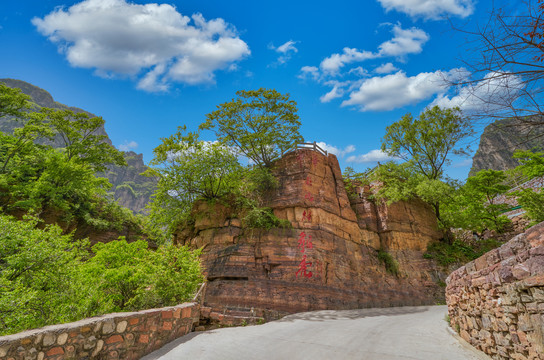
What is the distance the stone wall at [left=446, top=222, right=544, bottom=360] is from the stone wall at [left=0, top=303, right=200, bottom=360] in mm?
7178

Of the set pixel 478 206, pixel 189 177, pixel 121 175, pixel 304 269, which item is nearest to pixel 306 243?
pixel 304 269

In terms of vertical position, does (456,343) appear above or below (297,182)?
below

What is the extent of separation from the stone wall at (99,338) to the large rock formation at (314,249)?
22.5 ft

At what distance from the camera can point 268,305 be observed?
14492 mm

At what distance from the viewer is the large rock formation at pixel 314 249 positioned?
49.9ft

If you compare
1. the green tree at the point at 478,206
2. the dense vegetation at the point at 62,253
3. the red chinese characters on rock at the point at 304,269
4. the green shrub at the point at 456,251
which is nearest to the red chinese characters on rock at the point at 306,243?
the red chinese characters on rock at the point at 304,269

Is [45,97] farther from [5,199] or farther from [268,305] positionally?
[268,305]

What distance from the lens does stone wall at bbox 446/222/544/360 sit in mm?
3680

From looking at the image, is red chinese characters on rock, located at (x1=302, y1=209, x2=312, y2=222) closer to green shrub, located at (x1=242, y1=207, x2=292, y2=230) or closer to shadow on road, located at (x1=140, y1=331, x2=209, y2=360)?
green shrub, located at (x1=242, y1=207, x2=292, y2=230)

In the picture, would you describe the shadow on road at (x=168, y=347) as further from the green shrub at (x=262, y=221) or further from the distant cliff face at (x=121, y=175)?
the distant cliff face at (x=121, y=175)

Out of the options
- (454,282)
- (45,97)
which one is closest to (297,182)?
(454,282)

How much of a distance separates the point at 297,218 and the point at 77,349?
14469 mm

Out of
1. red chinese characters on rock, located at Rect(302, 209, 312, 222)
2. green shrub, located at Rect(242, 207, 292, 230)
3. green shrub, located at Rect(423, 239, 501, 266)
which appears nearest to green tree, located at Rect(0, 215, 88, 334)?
green shrub, located at Rect(242, 207, 292, 230)

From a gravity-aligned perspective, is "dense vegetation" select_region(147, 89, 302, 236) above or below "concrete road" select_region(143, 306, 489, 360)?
above
